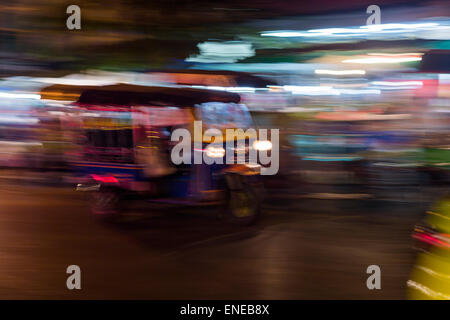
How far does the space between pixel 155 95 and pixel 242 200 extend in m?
1.81

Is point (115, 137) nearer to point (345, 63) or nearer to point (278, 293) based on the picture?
point (278, 293)

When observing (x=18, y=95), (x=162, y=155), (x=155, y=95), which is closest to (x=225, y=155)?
(x=162, y=155)

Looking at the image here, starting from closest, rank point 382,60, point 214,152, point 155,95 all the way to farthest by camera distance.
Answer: point 214,152
point 155,95
point 382,60

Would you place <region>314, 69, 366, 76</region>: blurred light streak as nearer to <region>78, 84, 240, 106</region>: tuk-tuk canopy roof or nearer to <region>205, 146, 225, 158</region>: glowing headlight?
<region>78, 84, 240, 106</region>: tuk-tuk canopy roof

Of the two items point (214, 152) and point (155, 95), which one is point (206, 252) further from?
point (155, 95)

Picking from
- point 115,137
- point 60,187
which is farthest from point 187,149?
point 60,187

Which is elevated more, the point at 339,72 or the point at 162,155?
the point at 339,72

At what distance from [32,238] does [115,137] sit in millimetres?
1748

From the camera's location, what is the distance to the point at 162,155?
7430 millimetres

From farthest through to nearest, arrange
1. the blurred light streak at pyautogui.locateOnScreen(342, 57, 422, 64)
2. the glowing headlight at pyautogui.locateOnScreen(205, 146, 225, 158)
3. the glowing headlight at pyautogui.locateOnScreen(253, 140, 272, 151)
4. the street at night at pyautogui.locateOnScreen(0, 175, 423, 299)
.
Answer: the blurred light streak at pyautogui.locateOnScreen(342, 57, 422, 64)
the glowing headlight at pyautogui.locateOnScreen(253, 140, 272, 151)
the glowing headlight at pyautogui.locateOnScreen(205, 146, 225, 158)
the street at night at pyautogui.locateOnScreen(0, 175, 423, 299)

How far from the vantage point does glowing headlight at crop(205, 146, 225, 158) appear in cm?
727

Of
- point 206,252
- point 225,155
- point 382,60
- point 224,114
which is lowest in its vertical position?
point 206,252

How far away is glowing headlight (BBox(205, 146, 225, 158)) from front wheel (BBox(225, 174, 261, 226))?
0.95 ft

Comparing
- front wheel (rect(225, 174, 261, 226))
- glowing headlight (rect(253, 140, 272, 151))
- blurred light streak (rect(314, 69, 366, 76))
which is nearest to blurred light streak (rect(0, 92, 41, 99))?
blurred light streak (rect(314, 69, 366, 76))
